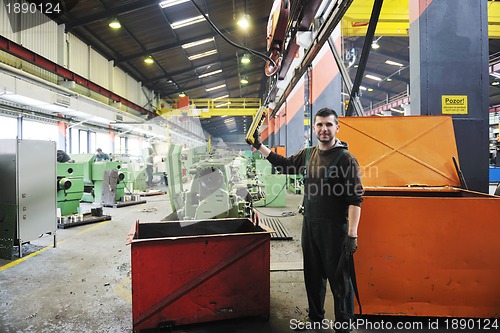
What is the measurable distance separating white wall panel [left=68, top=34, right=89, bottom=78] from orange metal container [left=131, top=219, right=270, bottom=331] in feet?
28.2

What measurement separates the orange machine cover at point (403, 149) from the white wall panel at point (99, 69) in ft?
31.8

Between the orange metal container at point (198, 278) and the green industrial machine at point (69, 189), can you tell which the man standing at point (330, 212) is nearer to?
the orange metal container at point (198, 278)

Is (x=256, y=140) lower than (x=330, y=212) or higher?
higher

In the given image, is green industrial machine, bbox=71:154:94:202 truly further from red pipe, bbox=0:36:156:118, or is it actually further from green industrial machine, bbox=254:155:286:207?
green industrial machine, bbox=254:155:286:207

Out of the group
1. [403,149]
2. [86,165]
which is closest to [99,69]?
[86,165]

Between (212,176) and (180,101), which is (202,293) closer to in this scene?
(212,176)

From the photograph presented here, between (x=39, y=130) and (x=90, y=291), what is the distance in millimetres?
8306

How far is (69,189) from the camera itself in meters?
5.50

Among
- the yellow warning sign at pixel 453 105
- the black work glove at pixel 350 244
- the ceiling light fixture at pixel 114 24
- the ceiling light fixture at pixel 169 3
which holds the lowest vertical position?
the black work glove at pixel 350 244

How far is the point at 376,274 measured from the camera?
2.34 m

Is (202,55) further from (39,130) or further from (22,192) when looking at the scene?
(22,192)

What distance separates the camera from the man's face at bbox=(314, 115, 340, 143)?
6.96 ft

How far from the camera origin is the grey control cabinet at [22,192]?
3814 mm

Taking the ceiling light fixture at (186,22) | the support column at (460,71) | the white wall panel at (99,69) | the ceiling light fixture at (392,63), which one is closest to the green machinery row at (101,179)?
the white wall panel at (99,69)
